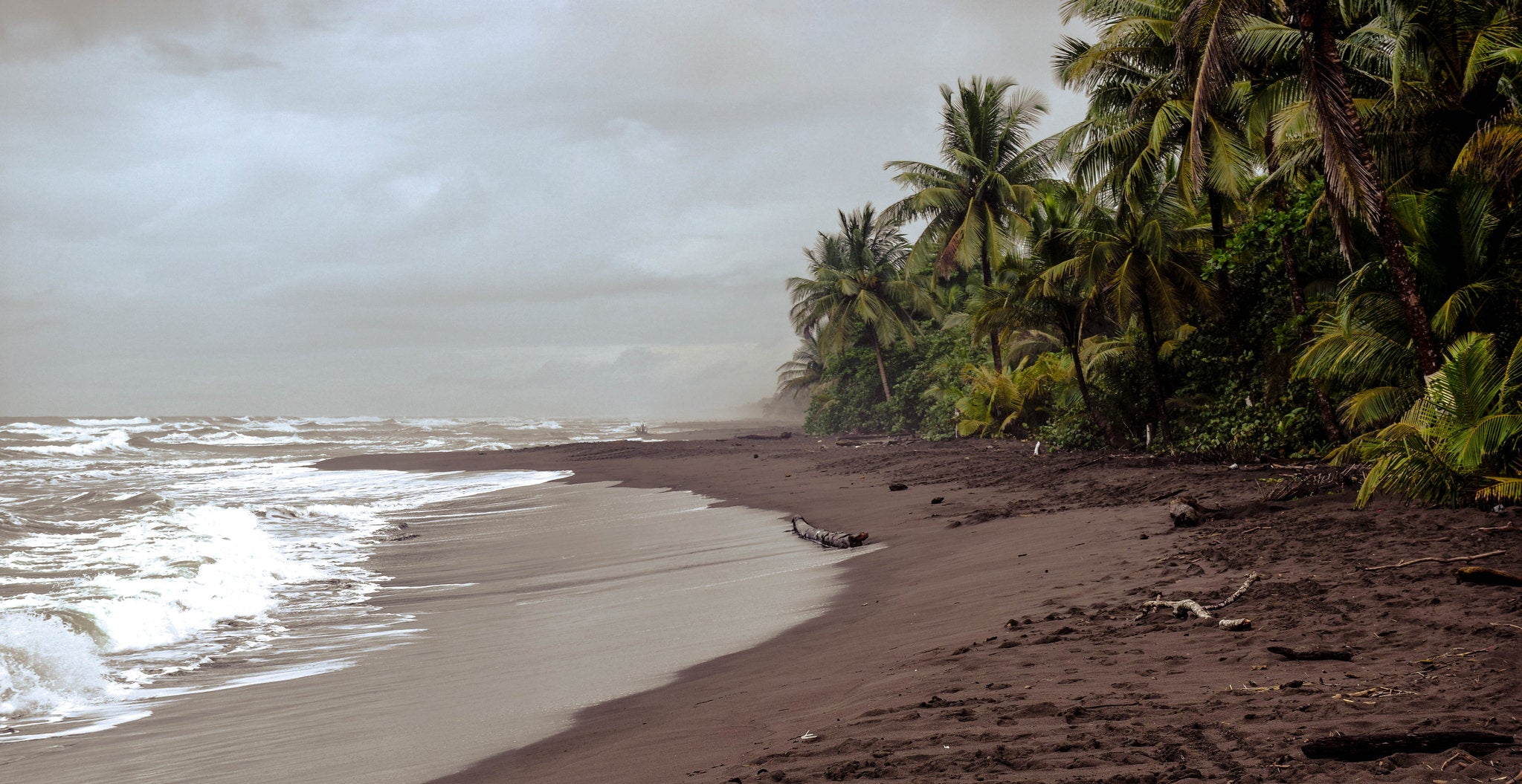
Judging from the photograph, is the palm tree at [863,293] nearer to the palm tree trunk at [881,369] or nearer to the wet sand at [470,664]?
the palm tree trunk at [881,369]

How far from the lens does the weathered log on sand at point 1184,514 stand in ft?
26.8

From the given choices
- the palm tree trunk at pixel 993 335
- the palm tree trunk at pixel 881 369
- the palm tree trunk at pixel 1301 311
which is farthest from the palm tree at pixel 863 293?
the palm tree trunk at pixel 1301 311

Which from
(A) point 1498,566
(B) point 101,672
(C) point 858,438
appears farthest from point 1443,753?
(C) point 858,438

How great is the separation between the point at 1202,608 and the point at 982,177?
23107mm

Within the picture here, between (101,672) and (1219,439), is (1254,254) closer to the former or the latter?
(1219,439)

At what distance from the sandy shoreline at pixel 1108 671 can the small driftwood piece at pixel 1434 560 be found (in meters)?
0.04

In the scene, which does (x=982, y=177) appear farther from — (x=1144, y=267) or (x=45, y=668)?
(x=45, y=668)

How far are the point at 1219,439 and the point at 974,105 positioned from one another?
15.9 meters

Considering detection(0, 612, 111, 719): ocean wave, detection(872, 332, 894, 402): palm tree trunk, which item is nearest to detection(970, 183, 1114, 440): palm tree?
detection(0, 612, 111, 719): ocean wave

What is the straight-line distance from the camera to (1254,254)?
1327 cm

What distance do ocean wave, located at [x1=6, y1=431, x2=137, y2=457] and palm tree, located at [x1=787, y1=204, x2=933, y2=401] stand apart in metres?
32.2

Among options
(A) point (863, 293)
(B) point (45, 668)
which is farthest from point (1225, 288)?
(A) point (863, 293)

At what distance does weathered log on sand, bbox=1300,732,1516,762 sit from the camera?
293 cm

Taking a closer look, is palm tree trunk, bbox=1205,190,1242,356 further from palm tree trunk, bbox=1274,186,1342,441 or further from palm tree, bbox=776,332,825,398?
palm tree, bbox=776,332,825,398
